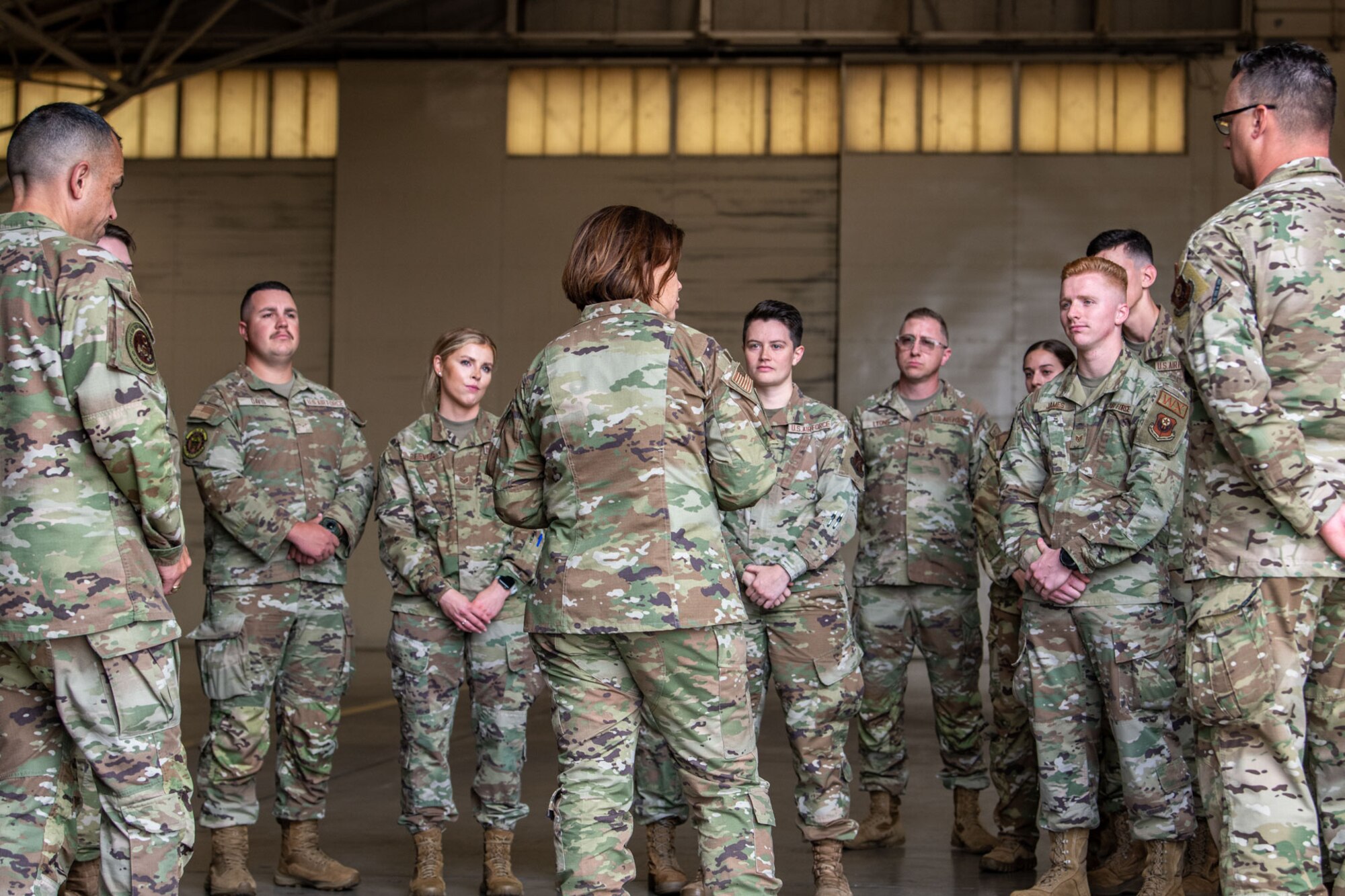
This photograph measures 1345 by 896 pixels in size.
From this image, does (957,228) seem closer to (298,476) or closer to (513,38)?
(513,38)

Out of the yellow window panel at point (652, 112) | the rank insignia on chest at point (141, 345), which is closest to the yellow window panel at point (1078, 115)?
the yellow window panel at point (652, 112)

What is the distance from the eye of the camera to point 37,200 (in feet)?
9.48

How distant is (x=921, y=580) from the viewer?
5.19 meters

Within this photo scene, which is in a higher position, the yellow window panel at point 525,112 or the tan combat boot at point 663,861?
the yellow window panel at point 525,112

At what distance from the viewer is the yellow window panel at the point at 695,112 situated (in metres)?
12.1

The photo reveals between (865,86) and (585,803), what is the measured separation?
10049 mm

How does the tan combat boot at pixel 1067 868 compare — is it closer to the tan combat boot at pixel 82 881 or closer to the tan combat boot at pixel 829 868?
the tan combat boot at pixel 829 868

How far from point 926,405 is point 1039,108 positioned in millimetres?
7300

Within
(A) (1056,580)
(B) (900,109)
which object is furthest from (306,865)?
(B) (900,109)

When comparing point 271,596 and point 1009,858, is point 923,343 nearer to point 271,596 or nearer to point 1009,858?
point 1009,858

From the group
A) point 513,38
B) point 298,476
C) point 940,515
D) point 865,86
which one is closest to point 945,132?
point 865,86

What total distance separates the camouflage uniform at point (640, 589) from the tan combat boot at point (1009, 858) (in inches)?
82.3

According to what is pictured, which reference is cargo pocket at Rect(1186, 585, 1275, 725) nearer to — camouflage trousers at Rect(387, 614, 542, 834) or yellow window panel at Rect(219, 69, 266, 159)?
camouflage trousers at Rect(387, 614, 542, 834)

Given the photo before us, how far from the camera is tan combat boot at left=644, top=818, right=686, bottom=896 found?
4.37 metres
